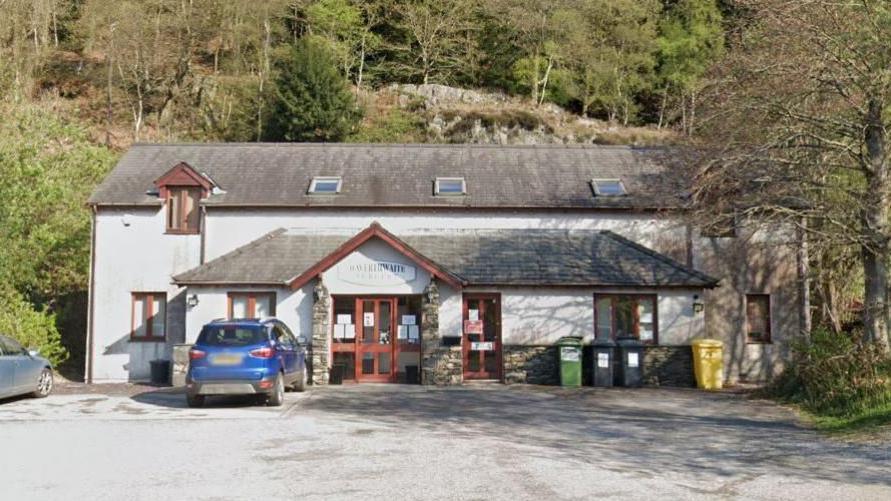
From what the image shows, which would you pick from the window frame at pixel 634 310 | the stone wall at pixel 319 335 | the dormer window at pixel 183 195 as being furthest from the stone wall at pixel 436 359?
the dormer window at pixel 183 195

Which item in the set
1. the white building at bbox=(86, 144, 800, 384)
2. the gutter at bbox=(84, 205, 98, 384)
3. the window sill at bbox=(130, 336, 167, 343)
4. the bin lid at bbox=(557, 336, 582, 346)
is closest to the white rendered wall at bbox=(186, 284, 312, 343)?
the white building at bbox=(86, 144, 800, 384)

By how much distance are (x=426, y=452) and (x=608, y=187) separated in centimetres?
1548

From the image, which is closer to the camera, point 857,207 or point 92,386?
point 857,207

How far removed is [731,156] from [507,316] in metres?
7.46

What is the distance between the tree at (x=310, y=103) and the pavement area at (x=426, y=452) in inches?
992

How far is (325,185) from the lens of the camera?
77.6 feet

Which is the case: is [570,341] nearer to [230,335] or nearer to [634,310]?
[634,310]

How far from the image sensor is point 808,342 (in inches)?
698

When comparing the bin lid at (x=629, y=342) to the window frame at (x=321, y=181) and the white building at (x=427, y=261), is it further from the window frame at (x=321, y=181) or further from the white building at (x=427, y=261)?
the window frame at (x=321, y=181)

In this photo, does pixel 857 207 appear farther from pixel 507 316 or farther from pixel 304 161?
pixel 304 161

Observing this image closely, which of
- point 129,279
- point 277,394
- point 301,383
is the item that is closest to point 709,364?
point 301,383

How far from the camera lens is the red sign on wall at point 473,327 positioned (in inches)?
816

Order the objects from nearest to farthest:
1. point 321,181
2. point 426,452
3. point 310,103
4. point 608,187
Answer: point 426,452 → point 321,181 → point 608,187 → point 310,103

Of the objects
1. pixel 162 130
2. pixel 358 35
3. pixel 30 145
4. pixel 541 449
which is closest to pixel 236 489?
pixel 541 449
